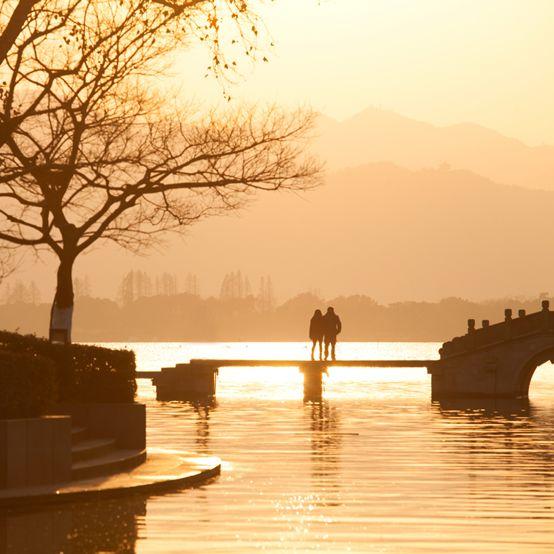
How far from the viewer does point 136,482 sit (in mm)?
19438

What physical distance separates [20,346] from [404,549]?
1035 cm

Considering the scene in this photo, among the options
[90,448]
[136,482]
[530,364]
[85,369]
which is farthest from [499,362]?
[136,482]

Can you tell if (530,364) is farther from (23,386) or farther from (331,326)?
(23,386)

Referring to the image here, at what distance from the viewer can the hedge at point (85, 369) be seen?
23.1 m

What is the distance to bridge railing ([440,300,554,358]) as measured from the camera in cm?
6209

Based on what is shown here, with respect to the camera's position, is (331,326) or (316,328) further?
(316,328)

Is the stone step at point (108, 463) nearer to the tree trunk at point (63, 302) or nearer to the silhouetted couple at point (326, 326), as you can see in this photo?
the tree trunk at point (63, 302)

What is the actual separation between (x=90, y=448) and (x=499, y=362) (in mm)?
43062

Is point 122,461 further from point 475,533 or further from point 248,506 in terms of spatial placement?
point 475,533

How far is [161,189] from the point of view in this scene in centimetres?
3900

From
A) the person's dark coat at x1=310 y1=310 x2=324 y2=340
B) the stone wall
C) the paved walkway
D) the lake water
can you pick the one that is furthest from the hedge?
the person's dark coat at x1=310 y1=310 x2=324 y2=340

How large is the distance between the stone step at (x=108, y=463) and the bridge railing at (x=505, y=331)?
40205 millimetres

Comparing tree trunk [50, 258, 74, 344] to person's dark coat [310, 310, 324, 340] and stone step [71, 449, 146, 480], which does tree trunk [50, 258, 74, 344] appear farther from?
person's dark coat [310, 310, 324, 340]

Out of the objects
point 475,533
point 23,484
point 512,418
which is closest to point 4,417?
point 23,484
